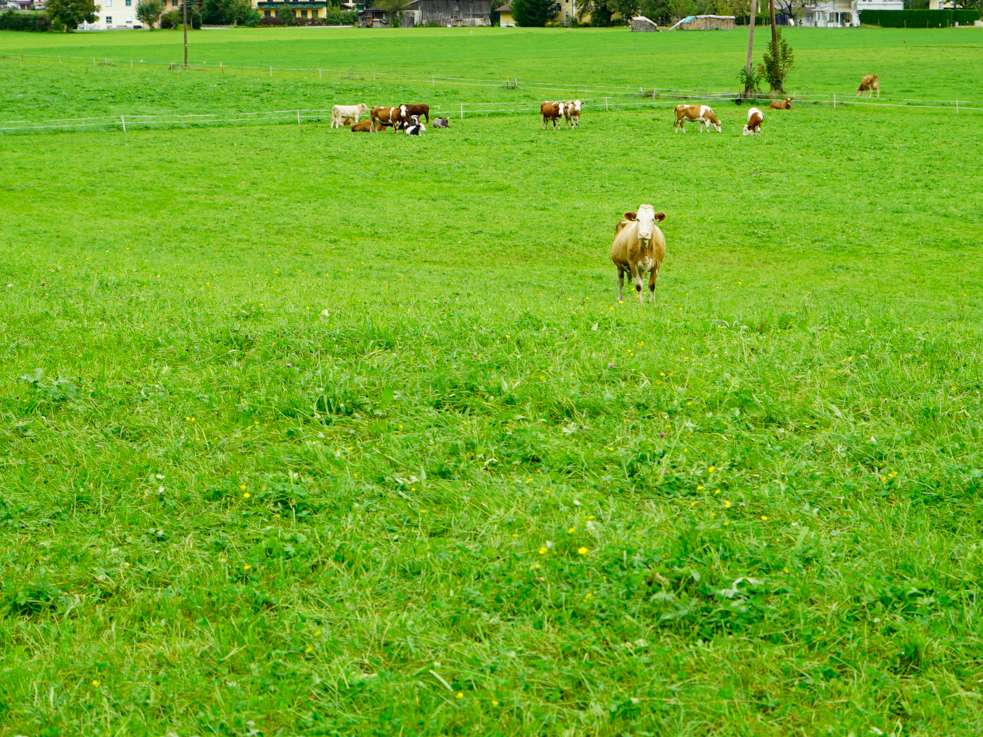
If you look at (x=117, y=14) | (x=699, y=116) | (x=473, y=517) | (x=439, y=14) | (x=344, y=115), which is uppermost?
(x=439, y=14)

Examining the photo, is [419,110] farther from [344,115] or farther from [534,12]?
[534,12]

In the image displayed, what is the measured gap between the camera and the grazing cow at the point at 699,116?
48000 millimetres

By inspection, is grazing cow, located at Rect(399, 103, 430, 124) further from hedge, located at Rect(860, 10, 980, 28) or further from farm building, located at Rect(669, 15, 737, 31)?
hedge, located at Rect(860, 10, 980, 28)

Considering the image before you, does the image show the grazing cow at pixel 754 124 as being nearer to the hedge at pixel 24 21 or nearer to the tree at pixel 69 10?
the tree at pixel 69 10

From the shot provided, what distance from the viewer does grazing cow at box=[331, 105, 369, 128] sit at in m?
50.5

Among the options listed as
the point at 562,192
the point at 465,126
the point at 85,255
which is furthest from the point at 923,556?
the point at 465,126

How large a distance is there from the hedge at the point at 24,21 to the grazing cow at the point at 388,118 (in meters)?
117

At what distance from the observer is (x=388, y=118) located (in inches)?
1949

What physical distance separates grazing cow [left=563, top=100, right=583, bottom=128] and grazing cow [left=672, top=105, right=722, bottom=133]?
4.48 m

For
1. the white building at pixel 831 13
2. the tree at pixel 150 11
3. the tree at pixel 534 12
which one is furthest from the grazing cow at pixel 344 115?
the white building at pixel 831 13

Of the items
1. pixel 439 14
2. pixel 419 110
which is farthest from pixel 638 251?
pixel 439 14

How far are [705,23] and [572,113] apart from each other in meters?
117

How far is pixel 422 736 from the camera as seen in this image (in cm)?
495

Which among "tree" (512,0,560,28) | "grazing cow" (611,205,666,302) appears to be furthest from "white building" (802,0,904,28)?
"grazing cow" (611,205,666,302)
